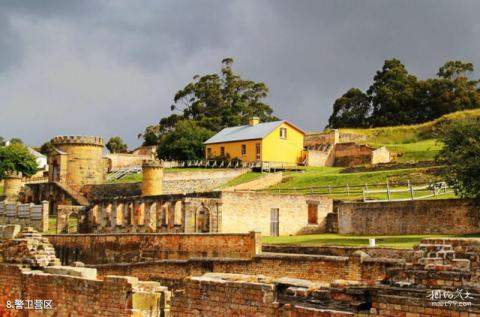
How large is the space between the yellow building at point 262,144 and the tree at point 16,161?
781 inches

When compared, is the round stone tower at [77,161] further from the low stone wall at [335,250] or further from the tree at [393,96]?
the tree at [393,96]

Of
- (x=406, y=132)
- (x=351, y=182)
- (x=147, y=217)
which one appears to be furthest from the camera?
(x=406, y=132)

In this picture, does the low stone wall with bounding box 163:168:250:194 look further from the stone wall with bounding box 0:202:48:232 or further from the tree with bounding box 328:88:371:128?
the tree with bounding box 328:88:371:128

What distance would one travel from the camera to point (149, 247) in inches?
1038

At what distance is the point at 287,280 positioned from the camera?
876 centimetres

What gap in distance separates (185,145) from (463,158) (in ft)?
150

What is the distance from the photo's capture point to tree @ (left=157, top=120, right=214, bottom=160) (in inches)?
2650

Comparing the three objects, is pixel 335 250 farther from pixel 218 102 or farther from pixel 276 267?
pixel 218 102

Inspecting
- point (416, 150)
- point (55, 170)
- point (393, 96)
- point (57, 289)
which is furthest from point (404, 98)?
point (57, 289)

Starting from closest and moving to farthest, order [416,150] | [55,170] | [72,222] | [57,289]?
[57,289] → [72,222] → [55,170] → [416,150]

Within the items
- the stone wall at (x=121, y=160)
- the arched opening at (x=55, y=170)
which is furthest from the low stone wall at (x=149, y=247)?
the stone wall at (x=121, y=160)

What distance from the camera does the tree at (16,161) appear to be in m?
70.1

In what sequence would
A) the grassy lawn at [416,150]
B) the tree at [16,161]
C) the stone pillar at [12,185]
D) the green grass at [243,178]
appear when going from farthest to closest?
1. the tree at [16,161]
2. the grassy lawn at [416,150]
3. the stone pillar at [12,185]
4. the green grass at [243,178]

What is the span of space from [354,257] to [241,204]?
13.9m
